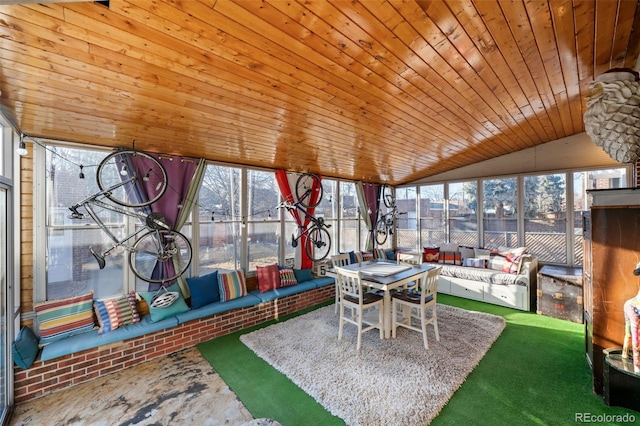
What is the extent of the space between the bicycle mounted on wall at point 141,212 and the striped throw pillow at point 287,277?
5.24ft

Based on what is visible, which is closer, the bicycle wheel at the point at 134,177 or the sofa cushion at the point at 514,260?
the bicycle wheel at the point at 134,177

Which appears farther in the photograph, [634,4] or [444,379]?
[444,379]

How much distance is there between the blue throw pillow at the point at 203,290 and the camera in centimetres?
374

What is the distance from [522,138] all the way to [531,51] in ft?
10.1

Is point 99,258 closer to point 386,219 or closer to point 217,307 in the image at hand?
point 217,307

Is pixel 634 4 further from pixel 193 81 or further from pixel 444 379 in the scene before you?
pixel 444 379

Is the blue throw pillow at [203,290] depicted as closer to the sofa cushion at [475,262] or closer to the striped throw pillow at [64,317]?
the striped throw pillow at [64,317]

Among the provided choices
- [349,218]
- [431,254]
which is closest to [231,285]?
[349,218]

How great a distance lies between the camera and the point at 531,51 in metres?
2.14

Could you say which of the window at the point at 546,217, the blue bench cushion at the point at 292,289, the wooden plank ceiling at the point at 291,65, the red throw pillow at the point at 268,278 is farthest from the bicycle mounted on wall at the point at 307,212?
the window at the point at 546,217

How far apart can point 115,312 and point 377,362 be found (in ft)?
10.3

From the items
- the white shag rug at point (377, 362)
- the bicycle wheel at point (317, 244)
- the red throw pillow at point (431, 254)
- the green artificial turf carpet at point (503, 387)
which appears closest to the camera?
the green artificial turf carpet at point (503, 387)

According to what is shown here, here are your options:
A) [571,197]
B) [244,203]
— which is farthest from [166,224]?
[571,197]

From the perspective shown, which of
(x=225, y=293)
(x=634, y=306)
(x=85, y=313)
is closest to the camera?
→ (x=634, y=306)
